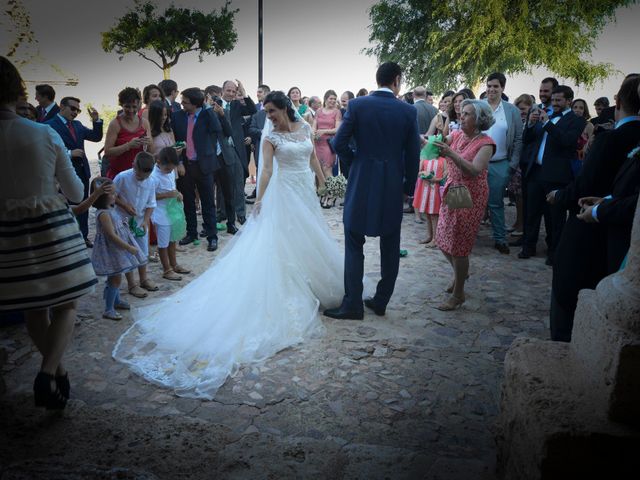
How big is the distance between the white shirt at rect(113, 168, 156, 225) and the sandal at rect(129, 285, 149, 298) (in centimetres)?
73

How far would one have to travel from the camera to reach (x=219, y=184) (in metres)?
7.72

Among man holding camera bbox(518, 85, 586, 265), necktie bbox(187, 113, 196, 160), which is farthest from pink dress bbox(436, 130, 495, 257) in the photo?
necktie bbox(187, 113, 196, 160)

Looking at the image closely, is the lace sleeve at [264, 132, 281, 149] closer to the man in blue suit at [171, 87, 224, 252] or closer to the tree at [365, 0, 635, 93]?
the man in blue suit at [171, 87, 224, 252]

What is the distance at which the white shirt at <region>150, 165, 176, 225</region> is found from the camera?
214 inches

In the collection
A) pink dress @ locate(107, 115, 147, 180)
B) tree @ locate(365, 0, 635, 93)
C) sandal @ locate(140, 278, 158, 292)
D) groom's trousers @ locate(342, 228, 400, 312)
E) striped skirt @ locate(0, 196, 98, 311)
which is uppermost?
tree @ locate(365, 0, 635, 93)

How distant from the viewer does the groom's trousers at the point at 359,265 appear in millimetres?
4398

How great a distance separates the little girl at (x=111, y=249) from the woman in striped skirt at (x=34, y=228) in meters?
1.50

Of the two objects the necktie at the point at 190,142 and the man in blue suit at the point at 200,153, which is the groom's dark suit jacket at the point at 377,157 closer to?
the man in blue suit at the point at 200,153

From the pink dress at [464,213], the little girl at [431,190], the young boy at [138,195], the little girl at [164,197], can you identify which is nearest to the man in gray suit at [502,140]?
the little girl at [431,190]

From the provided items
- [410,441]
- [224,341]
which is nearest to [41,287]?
[224,341]

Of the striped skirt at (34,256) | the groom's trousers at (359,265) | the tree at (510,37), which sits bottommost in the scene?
the groom's trousers at (359,265)

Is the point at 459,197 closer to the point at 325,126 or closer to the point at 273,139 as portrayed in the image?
the point at 273,139

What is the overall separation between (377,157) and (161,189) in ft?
9.08

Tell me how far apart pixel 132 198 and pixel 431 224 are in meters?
4.53
